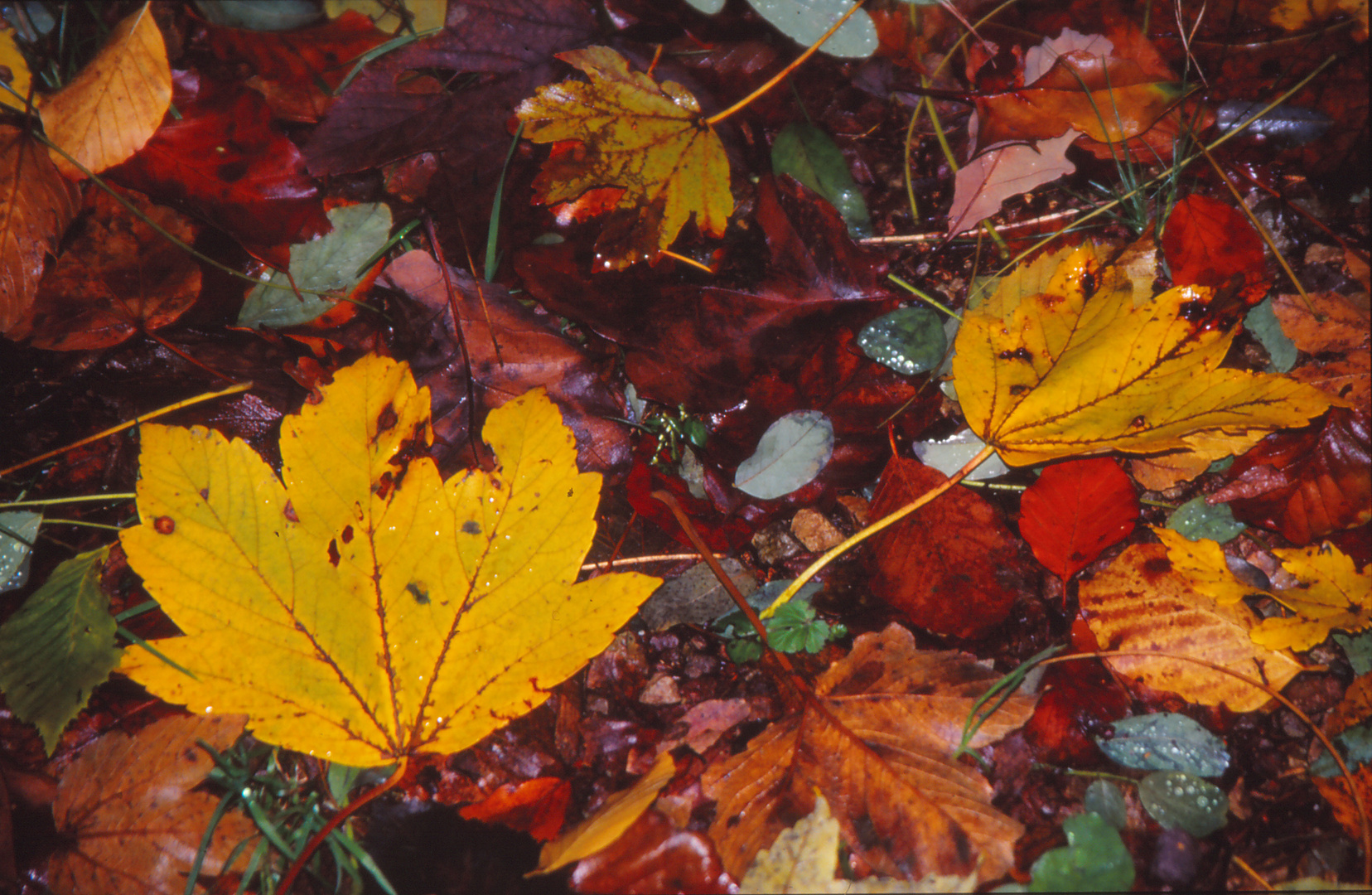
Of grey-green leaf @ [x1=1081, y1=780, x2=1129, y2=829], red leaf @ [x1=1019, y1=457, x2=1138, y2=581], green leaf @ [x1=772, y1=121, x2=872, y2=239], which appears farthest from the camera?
green leaf @ [x1=772, y1=121, x2=872, y2=239]

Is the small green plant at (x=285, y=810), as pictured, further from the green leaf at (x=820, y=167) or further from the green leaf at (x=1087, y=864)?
the green leaf at (x=820, y=167)

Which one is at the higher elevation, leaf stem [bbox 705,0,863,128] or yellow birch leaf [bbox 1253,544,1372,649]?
leaf stem [bbox 705,0,863,128]

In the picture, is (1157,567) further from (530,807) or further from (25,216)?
(25,216)

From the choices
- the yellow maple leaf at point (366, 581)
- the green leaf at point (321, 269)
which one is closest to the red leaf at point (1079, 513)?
the yellow maple leaf at point (366, 581)

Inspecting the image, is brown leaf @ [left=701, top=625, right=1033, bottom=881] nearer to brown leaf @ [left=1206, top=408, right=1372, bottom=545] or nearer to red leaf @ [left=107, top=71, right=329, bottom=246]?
brown leaf @ [left=1206, top=408, right=1372, bottom=545]

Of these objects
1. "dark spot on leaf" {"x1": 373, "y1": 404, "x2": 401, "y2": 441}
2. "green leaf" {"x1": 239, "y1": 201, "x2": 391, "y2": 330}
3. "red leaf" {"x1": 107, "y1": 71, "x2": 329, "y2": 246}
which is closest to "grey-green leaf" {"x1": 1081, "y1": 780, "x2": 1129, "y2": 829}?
"dark spot on leaf" {"x1": 373, "y1": 404, "x2": 401, "y2": 441}

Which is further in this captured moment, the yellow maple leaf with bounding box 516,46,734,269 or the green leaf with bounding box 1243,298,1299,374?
the green leaf with bounding box 1243,298,1299,374
